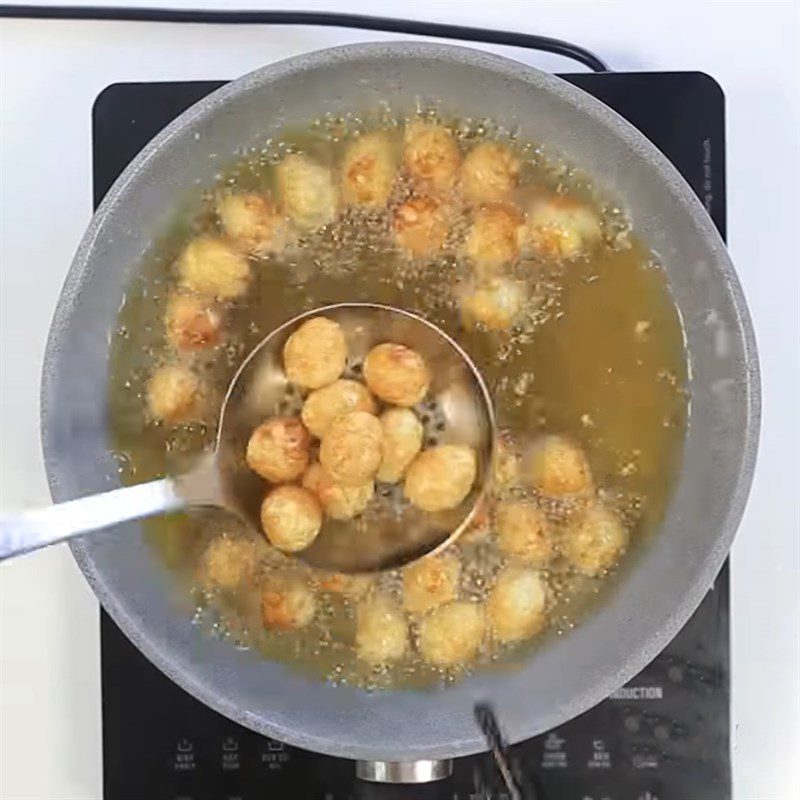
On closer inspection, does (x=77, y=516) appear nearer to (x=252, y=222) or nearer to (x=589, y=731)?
(x=252, y=222)

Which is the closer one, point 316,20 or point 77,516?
point 77,516

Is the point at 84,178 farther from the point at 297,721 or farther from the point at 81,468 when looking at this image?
the point at 297,721

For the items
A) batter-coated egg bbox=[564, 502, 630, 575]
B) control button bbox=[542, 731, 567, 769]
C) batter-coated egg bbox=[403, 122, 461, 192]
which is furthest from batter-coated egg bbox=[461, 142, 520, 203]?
control button bbox=[542, 731, 567, 769]

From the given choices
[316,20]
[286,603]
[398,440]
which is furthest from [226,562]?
[316,20]

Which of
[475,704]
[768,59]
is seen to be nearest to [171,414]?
[475,704]

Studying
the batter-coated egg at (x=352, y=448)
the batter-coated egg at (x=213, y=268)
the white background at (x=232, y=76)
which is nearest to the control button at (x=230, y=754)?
the white background at (x=232, y=76)

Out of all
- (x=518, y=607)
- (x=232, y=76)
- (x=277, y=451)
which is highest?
(x=232, y=76)

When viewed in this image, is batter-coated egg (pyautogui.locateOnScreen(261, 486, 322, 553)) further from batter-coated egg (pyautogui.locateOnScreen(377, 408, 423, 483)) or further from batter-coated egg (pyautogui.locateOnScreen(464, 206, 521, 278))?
batter-coated egg (pyautogui.locateOnScreen(464, 206, 521, 278))
